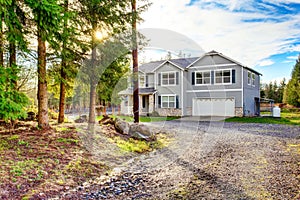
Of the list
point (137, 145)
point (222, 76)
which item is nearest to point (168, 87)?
point (222, 76)

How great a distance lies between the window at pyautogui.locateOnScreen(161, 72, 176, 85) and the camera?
23.8m

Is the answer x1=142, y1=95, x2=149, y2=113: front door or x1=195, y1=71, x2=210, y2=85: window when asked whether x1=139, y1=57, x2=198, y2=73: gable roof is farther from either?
x1=142, y1=95, x2=149, y2=113: front door

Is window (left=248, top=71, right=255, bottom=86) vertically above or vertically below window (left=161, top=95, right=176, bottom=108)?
above

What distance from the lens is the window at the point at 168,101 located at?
77.6 ft

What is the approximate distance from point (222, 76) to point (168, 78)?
5.33 metres

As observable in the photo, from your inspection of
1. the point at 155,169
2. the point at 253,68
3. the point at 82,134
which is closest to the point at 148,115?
the point at 253,68

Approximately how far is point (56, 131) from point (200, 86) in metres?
17.0

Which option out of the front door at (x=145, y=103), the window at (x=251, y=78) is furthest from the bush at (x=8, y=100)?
the window at (x=251, y=78)

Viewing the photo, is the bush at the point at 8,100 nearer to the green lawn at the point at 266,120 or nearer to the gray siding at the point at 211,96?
the green lawn at the point at 266,120

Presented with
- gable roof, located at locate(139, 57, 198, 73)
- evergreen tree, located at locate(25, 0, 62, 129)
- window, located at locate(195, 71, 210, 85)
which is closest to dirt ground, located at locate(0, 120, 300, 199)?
evergreen tree, located at locate(25, 0, 62, 129)

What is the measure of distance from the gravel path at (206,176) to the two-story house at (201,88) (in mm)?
13500

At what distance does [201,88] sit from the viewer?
2262cm

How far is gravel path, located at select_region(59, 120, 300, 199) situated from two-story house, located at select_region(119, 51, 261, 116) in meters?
13.5

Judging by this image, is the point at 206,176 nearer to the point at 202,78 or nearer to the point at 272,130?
the point at 272,130
